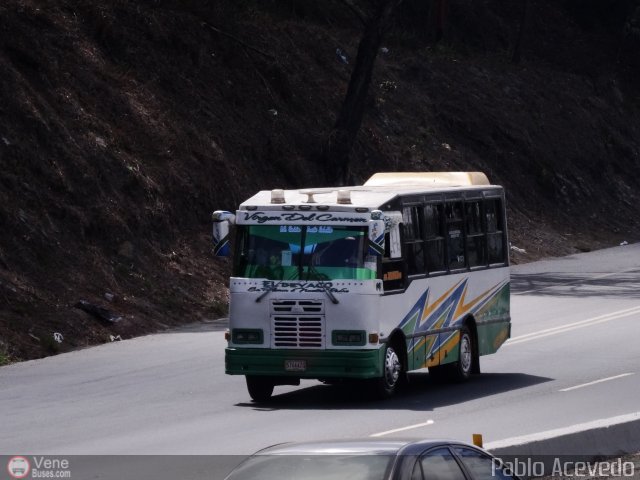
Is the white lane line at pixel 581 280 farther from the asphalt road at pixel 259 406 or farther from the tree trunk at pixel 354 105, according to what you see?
the tree trunk at pixel 354 105

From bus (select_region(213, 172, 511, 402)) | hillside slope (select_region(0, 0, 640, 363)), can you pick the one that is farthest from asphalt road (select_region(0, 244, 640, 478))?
hillside slope (select_region(0, 0, 640, 363))

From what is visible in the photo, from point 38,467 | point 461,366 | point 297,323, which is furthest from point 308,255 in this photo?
point 38,467

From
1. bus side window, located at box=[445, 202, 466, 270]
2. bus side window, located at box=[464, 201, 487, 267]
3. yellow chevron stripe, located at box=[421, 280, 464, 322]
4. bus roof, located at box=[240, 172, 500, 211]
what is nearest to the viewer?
bus roof, located at box=[240, 172, 500, 211]

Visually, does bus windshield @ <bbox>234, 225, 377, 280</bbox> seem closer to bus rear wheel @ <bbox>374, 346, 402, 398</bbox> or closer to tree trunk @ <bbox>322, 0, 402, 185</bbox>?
bus rear wheel @ <bbox>374, 346, 402, 398</bbox>

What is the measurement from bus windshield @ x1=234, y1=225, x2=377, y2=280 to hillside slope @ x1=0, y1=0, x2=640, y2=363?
6561 mm

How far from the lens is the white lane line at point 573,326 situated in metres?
24.3

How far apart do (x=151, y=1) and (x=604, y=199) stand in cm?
2222

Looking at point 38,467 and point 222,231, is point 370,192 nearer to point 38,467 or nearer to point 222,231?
point 222,231

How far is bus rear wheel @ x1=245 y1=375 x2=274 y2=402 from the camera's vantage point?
1748cm

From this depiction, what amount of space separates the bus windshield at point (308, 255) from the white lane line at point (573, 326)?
7.60m

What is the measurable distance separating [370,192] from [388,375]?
2.54 metres

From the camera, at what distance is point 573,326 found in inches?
1018

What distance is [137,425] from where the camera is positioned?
1543 centimetres

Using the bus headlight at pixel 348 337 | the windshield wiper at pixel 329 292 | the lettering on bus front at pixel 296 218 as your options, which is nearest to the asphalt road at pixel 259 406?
the bus headlight at pixel 348 337
